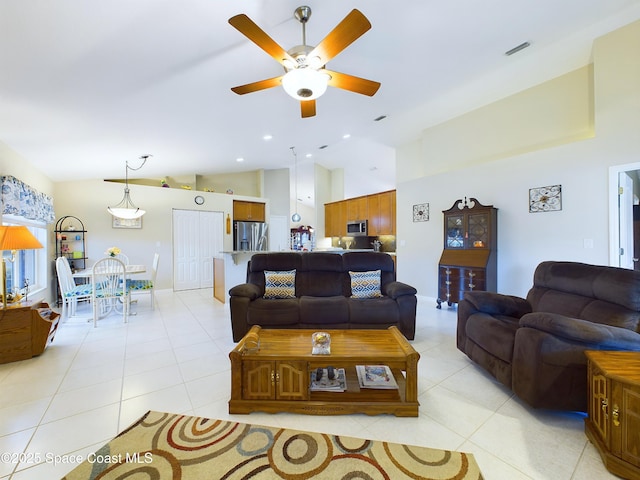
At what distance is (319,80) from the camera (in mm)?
2021

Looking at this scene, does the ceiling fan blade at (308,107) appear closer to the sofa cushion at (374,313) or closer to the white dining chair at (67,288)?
the sofa cushion at (374,313)

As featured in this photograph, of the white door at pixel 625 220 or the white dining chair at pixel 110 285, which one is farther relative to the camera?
the white dining chair at pixel 110 285

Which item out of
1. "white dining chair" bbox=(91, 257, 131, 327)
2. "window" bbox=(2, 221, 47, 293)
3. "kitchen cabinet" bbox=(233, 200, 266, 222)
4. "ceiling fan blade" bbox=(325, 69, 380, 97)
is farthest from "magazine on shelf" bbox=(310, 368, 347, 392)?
"kitchen cabinet" bbox=(233, 200, 266, 222)

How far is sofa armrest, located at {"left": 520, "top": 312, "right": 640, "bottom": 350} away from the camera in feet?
5.26

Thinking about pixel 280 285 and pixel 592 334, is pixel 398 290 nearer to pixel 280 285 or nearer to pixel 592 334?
pixel 280 285

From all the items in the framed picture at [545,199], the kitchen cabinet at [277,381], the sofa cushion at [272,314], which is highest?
the framed picture at [545,199]

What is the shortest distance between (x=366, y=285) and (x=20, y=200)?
4.35m

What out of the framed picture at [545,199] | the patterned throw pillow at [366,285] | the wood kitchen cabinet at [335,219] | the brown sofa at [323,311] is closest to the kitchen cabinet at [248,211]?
the wood kitchen cabinet at [335,219]

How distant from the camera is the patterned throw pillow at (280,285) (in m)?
3.27

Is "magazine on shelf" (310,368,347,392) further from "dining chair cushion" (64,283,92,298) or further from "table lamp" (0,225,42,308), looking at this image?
"dining chair cushion" (64,283,92,298)

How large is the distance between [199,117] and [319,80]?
2209 millimetres

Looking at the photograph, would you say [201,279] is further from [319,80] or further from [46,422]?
[319,80]

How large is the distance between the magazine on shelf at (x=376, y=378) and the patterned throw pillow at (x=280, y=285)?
137 cm

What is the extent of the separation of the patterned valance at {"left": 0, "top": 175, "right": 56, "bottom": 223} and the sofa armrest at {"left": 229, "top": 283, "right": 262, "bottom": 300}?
2709mm
